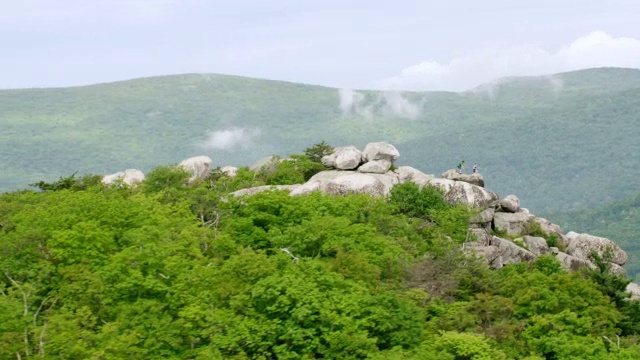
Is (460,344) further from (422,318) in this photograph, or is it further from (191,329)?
(191,329)

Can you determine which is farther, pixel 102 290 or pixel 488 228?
pixel 488 228

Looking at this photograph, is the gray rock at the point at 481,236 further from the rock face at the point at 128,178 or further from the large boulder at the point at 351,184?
the rock face at the point at 128,178

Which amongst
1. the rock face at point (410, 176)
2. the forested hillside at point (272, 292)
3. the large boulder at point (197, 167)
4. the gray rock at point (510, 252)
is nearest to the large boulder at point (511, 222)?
the gray rock at point (510, 252)

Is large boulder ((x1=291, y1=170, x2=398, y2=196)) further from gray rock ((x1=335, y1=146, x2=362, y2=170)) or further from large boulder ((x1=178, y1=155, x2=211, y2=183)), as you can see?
large boulder ((x1=178, y1=155, x2=211, y2=183))

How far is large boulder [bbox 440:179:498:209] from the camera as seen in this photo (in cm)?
8231

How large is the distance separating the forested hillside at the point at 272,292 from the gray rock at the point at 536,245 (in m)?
13.4

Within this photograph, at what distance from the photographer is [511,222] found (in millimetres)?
89500

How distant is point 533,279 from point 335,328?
22.2 meters

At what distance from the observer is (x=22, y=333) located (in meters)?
41.4

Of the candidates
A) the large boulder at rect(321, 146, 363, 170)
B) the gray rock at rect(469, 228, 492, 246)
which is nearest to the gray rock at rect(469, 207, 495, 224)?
the gray rock at rect(469, 228, 492, 246)

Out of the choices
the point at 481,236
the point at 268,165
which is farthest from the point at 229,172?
the point at 481,236

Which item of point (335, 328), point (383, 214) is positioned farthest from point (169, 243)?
point (383, 214)

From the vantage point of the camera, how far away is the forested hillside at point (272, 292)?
139ft

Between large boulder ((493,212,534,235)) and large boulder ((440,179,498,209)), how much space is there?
183 inches
